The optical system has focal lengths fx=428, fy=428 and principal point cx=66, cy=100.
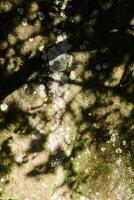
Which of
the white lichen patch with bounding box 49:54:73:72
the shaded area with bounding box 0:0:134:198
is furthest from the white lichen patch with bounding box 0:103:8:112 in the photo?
the white lichen patch with bounding box 49:54:73:72

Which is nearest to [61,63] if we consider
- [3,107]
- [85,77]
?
[85,77]

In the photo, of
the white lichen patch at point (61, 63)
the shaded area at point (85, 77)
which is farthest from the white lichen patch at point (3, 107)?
the white lichen patch at point (61, 63)

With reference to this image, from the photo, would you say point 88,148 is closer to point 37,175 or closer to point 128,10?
point 37,175

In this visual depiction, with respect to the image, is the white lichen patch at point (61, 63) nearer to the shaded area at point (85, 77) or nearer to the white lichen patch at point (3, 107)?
the shaded area at point (85, 77)

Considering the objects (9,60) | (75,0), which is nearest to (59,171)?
(9,60)

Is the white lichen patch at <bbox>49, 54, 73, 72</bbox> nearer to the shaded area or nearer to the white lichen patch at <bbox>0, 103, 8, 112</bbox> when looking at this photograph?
the shaded area

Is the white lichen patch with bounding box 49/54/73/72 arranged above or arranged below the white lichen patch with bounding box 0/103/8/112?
above

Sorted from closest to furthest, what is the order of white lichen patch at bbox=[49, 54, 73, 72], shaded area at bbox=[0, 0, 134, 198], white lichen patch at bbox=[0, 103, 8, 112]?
white lichen patch at bbox=[0, 103, 8, 112] < shaded area at bbox=[0, 0, 134, 198] < white lichen patch at bbox=[49, 54, 73, 72]

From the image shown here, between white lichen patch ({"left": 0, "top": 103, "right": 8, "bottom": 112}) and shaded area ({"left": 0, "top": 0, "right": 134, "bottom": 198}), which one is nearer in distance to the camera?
white lichen patch ({"left": 0, "top": 103, "right": 8, "bottom": 112})

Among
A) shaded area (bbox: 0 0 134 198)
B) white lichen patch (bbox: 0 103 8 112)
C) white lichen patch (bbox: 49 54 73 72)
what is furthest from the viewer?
white lichen patch (bbox: 49 54 73 72)

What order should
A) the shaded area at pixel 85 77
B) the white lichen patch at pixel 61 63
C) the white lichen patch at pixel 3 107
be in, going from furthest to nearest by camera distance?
1. the white lichen patch at pixel 61 63
2. the shaded area at pixel 85 77
3. the white lichen patch at pixel 3 107

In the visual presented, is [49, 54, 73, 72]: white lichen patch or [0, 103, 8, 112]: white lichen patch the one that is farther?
[49, 54, 73, 72]: white lichen patch

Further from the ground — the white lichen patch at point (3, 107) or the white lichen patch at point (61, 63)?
the white lichen patch at point (61, 63)
